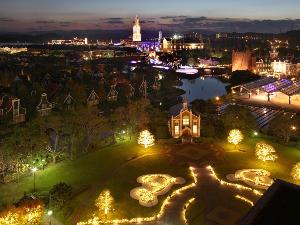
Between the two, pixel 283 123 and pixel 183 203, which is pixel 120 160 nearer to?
pixel 183 203

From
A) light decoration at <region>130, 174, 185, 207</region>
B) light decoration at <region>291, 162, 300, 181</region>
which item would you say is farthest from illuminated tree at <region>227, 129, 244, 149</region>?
light decoration at <region>130, 174, 185, 207</region>

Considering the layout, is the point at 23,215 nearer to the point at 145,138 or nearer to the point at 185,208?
the point at 185,208

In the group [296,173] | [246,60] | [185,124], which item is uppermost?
[246,60]

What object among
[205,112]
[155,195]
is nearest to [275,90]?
[205,112]

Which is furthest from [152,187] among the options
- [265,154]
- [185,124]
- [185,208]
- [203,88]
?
[203,88]

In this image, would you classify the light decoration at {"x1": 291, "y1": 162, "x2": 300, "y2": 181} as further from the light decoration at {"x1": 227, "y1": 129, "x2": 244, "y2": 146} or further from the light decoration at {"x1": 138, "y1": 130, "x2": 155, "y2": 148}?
the light decoration at {"x1": 138, "y1": 130, "x2": 155, "y2": 148}
